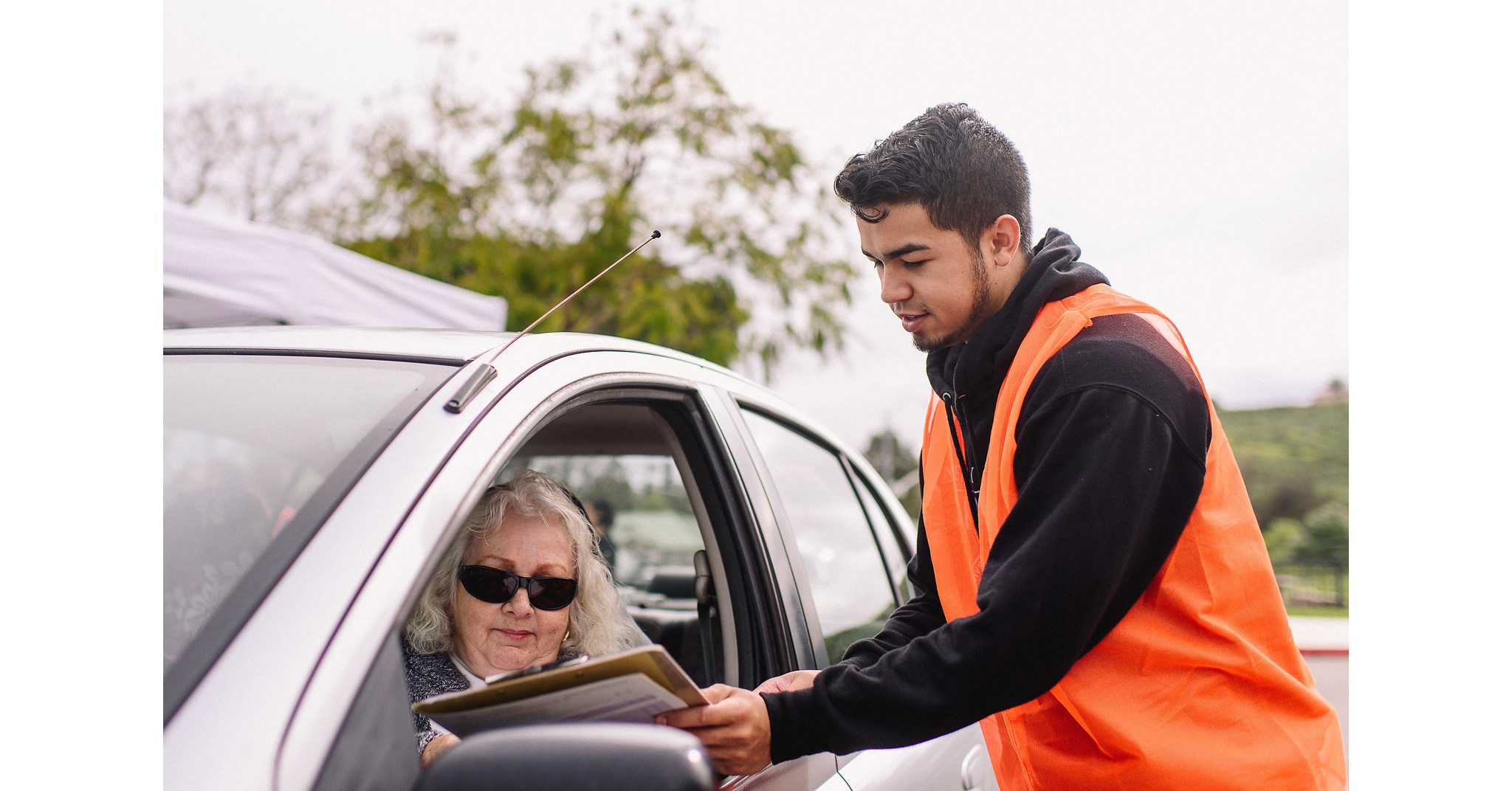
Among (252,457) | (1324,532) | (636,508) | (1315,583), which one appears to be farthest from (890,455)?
(252,457)

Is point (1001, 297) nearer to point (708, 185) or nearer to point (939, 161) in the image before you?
point (939, 161)

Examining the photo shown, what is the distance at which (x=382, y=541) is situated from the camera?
40.9 inches

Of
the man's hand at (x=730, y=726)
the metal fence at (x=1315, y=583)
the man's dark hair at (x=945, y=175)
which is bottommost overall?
the metal fence at (x=1315, y=583)

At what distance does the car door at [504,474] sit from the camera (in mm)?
944

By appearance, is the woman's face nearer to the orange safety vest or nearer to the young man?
the young man

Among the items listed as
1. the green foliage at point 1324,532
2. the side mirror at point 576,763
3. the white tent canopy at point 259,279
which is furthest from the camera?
the green foliage at point 1324,532

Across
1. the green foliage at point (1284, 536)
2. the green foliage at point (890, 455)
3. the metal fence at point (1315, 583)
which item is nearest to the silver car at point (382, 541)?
the green foliage at point (890, 455)

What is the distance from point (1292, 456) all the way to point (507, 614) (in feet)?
96.2

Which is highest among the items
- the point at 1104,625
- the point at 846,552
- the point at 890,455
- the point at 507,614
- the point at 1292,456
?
the point at 1104,625

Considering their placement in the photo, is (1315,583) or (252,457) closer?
(252,457)

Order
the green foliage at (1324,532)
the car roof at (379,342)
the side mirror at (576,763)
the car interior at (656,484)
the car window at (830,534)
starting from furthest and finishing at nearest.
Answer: the green foliage at (1324,532), the car window at (830,534), the car interior at (656,484), the car roof at (379,342), the side mirror at (576,763)

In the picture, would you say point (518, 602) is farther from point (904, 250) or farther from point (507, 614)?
point (904, 250)

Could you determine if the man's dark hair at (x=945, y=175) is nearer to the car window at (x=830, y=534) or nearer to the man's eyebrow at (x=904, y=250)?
the man's eyebrow at (x=904, y=250)

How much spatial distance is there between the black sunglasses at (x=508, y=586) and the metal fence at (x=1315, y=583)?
19.7 meters
